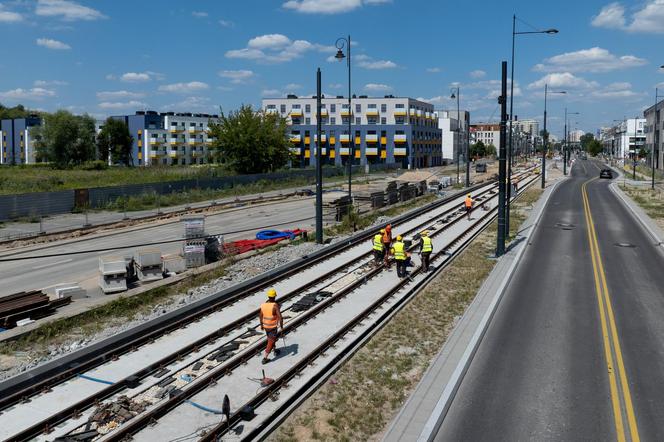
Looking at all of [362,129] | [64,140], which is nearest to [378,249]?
[64,140]

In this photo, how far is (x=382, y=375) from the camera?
11.2 meters

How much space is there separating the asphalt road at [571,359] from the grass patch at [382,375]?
3.52ft

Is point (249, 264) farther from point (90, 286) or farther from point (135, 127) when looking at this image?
point (135, 127)

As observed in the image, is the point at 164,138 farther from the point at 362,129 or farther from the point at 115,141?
the point at 362,129

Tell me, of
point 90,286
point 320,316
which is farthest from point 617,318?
point 90,286

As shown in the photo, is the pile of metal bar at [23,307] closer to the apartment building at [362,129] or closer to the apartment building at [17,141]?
the apartment building at [362,129]

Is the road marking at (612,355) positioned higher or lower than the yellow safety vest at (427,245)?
lower

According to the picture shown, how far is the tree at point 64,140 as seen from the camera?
9744 cm

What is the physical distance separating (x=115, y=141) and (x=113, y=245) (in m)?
97.9

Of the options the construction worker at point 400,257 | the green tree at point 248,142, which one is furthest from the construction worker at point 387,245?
the green tree at point 248,142

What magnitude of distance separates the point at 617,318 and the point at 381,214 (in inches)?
898

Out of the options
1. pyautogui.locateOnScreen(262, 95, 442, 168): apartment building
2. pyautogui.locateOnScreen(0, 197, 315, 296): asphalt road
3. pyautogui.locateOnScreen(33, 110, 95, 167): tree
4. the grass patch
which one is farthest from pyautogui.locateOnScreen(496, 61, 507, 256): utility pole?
pyautogui.locateOnScreen(33, 110, 95, 167): tree

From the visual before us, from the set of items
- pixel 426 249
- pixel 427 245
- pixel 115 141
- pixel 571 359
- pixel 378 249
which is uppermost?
pixel 115 141

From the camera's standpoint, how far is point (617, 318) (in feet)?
49.6
